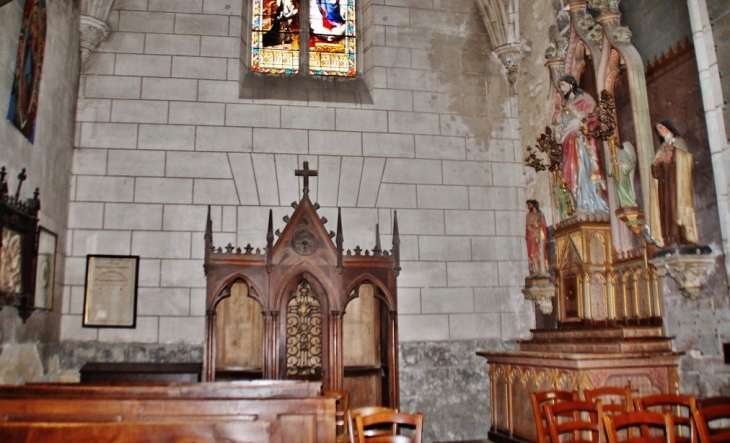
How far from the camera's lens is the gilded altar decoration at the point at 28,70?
5945 mm

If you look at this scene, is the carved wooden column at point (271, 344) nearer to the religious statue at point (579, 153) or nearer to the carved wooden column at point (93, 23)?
the religious statue at point (579, 153)

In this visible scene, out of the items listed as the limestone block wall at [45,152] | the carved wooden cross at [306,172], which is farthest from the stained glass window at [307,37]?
the limestone block wall at [45,152]

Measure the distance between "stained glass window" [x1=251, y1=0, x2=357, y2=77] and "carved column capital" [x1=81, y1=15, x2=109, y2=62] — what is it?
2.05 metres

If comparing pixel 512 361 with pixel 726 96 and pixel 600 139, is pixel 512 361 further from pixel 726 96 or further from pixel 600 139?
pixel 726 96

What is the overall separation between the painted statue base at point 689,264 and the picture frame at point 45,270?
604 centimetres

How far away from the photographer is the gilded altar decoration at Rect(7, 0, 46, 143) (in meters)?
5.95

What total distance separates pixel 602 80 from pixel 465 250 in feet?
9.50

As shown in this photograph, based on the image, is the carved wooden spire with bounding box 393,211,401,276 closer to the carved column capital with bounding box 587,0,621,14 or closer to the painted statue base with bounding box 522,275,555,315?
the painted statue base with bounding box 522,275,555,315

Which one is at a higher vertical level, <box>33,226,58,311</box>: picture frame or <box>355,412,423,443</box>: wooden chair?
<box>33,226,58,311</box>: picture frame

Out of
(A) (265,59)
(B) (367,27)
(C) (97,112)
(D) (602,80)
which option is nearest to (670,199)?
(D) (602,80)

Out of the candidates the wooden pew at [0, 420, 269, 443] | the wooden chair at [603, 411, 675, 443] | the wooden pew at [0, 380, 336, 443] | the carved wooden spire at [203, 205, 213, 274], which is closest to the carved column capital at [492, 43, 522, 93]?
the carved wooden spire at [203, 205, 213, 274]

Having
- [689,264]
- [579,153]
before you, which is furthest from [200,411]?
[579,153]

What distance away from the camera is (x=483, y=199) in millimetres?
8984

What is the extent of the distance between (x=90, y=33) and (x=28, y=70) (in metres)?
2.34
